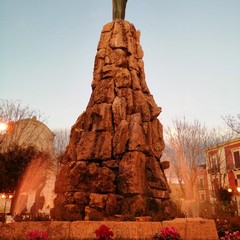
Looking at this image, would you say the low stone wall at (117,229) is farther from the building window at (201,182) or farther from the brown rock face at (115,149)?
the building window at (201,182)

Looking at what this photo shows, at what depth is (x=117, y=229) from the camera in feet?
25.8

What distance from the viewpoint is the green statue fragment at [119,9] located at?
637 inches

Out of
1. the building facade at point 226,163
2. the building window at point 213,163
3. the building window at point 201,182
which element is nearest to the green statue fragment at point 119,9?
the building facade at point 226,163

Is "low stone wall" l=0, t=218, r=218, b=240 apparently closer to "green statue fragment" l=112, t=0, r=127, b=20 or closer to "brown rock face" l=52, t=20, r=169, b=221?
"brown rock face" l=52, t=20, r=169, b=221

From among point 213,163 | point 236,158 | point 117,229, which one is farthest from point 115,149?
point 236,158

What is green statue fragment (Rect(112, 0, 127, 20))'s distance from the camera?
1619 centimetres

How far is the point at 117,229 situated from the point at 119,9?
43.3 ft

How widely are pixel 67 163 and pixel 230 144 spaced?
91.9ft

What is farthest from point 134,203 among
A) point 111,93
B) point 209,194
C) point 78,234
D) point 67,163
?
point 209,194

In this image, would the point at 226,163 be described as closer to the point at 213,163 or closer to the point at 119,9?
the point at 213,163

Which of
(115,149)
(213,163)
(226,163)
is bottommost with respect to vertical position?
(115,149)

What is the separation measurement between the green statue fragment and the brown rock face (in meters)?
2.36

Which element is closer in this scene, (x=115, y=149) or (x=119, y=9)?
(x=115, y=149)

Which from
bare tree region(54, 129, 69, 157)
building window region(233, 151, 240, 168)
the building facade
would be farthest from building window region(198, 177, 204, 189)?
bare tree region(54, 129, 69, 157)
